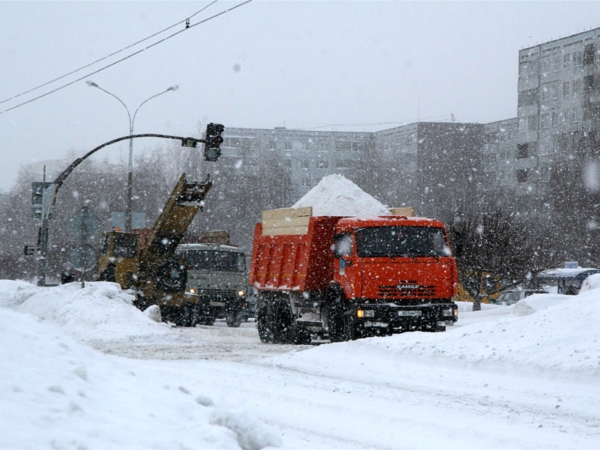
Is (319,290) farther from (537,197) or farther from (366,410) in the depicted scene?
(537,197)

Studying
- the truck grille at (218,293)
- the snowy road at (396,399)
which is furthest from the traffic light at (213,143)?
the snowy road at (396,399)

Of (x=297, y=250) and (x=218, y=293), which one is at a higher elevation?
(x=297, y=250)

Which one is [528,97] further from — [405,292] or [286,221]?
[405,292]

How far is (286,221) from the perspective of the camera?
66.4 feet

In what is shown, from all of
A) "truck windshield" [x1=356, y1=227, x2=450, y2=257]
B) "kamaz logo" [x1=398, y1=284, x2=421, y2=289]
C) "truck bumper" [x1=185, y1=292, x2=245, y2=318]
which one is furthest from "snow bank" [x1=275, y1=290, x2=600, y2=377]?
"truck bumper" [x1=185, y1=292, x2=245, y2=318]

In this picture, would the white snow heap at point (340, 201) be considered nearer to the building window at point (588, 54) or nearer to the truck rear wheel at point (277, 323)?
the truck rear wheel at point (277, 323)

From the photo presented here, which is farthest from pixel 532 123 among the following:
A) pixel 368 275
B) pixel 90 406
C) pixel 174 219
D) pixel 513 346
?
pixel 90 406

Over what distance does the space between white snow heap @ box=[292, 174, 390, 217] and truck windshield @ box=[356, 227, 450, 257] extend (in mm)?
1782

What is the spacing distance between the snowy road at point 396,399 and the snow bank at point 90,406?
33.1 inches

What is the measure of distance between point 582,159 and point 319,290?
36.9 m

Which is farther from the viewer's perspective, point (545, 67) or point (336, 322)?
point (545, 67)

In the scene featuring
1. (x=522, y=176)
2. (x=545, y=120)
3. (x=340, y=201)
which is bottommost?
(x=340, y=201)

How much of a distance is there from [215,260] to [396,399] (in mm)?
20033

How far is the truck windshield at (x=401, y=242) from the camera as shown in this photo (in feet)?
58.4
